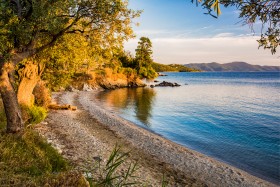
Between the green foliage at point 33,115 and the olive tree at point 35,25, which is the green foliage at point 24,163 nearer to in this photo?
the olive tree at point 35,25

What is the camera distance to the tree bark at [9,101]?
1320 centimetres

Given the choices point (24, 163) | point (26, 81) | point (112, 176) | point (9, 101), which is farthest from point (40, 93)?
point (24, 163)

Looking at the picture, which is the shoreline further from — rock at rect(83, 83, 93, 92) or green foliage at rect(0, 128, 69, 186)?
rock at rect(83, 83, 93, 92)

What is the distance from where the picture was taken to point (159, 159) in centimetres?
1934

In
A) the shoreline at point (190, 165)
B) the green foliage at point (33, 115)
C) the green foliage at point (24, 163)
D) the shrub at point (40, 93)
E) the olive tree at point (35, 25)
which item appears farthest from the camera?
the shrub at point (40, 93)

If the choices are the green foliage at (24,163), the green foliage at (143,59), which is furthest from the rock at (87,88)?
the green foliage at (24,163)

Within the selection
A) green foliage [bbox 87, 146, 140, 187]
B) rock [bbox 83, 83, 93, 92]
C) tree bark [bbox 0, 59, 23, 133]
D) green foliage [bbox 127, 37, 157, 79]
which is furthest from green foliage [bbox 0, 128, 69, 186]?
green foliage [bbox 127, 37, 157, 79]

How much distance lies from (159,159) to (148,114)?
24.0 metres

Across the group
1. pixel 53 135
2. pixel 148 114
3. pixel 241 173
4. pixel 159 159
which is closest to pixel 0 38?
pixel 53 135

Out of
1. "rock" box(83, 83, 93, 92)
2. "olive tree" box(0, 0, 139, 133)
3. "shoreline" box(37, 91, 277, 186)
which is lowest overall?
"shoreline" box(37, 91, 277, 186)

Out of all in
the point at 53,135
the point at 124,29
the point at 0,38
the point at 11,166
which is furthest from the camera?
the point at 53,135

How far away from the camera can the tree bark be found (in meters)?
13.2

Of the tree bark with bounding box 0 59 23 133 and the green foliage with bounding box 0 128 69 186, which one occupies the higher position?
the tree bark with bounding box 0 59 23 133

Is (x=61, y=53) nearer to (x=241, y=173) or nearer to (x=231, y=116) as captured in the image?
(x=241, y=173)
